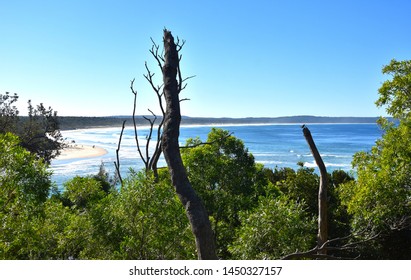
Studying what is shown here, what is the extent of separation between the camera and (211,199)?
979 centimetres

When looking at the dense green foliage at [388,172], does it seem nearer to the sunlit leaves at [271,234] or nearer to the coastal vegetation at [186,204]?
the coastal vegetation at [186,204]

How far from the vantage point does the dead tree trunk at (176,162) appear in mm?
4078

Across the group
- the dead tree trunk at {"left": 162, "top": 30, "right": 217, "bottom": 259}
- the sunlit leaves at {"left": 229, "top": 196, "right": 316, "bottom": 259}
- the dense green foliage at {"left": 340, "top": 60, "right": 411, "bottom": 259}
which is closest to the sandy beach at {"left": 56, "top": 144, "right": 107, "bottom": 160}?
the dense green foliage at {"left": 340, "top": 60, "right": 411, "bottom": 259}

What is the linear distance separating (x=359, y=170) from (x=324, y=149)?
158 feet

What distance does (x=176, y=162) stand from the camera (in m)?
4.25

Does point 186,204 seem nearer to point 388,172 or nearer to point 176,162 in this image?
point 176,162

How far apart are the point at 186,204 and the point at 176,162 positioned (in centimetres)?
43

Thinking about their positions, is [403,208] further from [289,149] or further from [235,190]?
[289,149]

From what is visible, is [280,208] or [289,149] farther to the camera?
[289,149]

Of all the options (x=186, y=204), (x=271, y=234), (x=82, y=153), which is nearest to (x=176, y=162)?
(x=186, y=204)

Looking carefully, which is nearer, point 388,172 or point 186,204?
point 186,204

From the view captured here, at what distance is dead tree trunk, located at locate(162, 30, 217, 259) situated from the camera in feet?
13.4

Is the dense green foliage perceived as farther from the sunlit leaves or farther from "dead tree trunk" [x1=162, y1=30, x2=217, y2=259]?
"dead tree trunk" [x1=162, y1=30, x2=217, y2=259]
